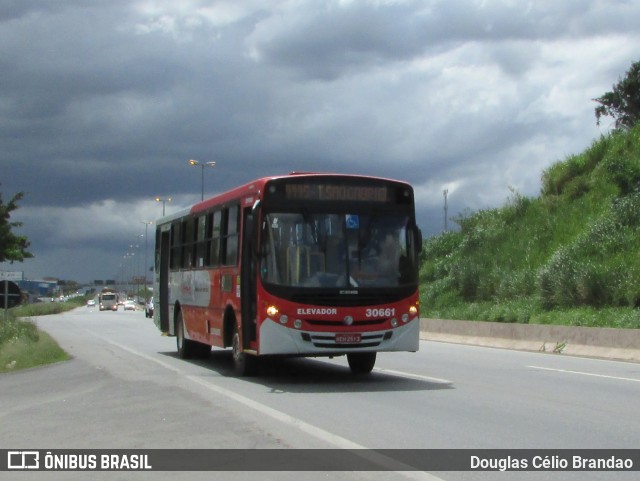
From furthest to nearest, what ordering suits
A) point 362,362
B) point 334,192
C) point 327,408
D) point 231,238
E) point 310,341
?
point 362,362 < point 231,238 < point 334,192 < point 310,341 < point 327,408

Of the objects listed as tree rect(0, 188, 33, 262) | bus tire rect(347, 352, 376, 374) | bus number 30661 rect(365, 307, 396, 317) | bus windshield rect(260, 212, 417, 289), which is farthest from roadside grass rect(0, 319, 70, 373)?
tree rect(0, 188, 33, 262)

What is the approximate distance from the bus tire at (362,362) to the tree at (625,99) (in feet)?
167

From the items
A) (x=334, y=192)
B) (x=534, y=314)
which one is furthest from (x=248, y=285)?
(x=534, y=314)

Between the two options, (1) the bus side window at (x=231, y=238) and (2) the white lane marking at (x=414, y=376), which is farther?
(1) the bus side window at (x=231, y=238)

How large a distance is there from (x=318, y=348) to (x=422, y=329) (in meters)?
19.7

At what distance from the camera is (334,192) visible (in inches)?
680

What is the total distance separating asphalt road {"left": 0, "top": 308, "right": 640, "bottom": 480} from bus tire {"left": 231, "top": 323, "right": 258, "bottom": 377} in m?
0.23

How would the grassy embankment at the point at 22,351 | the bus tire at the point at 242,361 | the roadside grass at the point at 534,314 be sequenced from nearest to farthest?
1. the bus tire at the point at 242,361
2. the grassy embankment at the point at 22,351
3. the roadside grass at the point at 534,314

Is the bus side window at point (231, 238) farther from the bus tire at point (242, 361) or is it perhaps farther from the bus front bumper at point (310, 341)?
the bus front bumper at point (310, 341)

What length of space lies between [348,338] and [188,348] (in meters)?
8.12

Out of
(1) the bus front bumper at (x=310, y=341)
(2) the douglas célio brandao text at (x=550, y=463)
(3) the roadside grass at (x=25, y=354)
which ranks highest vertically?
(1) the bus front bumper at (x=310, y=341)

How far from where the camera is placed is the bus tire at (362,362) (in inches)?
751

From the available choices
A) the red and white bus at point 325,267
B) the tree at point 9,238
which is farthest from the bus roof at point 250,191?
the tree at point 9,238

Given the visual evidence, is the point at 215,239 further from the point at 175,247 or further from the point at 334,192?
the point at 175,247
